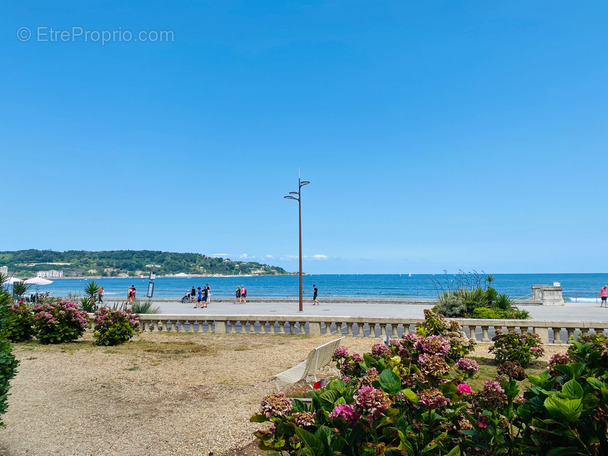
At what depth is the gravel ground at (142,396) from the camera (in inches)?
190

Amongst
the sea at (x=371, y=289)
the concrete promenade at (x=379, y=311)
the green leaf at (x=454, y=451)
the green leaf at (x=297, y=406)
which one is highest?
the green leaf at (x=297, y=406)

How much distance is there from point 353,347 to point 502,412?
8.26 metres

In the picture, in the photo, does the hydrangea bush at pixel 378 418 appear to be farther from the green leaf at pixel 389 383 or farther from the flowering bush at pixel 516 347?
the flowering bush at pixel 516 347

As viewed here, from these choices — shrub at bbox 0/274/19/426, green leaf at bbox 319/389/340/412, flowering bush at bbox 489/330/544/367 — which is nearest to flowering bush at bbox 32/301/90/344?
shrub at bbox 0/274/19/426

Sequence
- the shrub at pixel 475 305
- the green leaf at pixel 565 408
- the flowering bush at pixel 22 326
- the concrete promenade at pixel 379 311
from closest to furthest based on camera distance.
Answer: the green leaf at pixel 565 408, the flowering bush at pixel 22 326, the shrub at pixel 475 305, the concrete promenade at pixel 379 311

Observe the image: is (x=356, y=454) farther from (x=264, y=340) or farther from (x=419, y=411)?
(x=264, y=340)

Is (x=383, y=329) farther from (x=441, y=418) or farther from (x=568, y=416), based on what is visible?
(x=568, y=416)

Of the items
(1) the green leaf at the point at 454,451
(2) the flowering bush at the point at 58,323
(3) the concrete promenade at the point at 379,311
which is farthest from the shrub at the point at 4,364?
(3) the concrete promenade at the point at 379,311

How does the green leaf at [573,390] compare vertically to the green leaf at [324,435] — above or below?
above

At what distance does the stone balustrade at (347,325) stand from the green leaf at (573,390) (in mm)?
9116

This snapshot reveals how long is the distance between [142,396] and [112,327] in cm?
535

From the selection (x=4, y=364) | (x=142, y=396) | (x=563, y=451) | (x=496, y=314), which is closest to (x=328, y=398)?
(x=563, y=451)

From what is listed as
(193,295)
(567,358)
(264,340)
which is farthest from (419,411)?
(193,295)

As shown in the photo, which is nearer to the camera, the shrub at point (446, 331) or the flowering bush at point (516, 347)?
the shrub at point (446, 331)
